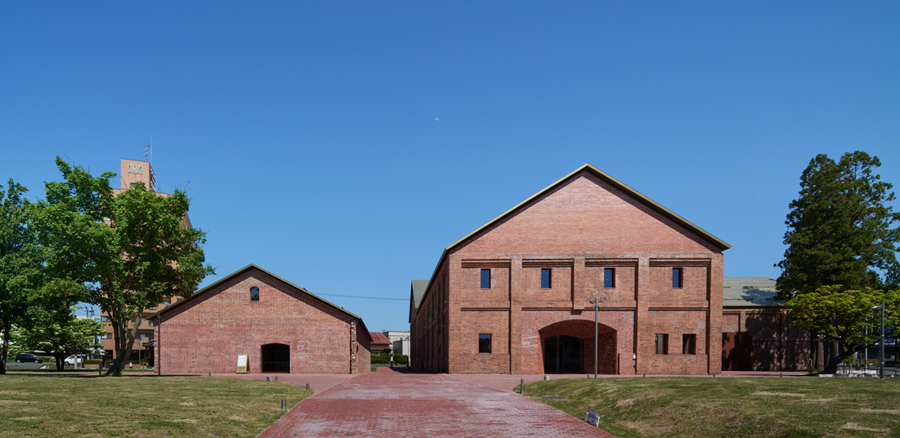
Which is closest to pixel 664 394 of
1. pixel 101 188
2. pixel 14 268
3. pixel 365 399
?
pixel 365 399

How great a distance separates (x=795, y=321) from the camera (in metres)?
40.8

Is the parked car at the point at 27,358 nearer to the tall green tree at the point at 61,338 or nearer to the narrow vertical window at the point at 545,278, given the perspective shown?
the tall green tree at the point at 61,338

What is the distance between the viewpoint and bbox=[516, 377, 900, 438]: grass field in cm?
1145

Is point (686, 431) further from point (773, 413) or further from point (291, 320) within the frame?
point (291, 320)

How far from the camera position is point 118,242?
3366 cm

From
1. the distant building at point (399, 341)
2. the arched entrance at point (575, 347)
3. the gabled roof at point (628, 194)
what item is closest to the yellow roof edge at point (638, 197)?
the gabled roof at point (628, 194)

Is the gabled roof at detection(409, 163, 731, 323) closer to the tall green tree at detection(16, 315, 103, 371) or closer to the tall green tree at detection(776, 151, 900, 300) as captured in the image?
the tall green tree at detection(776, 151, 900, 300)

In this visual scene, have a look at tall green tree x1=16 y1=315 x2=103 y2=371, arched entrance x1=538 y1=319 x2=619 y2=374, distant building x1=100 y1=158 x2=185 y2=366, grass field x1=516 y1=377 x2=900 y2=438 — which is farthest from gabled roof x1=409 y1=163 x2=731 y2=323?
distant building x1=100 y1=158 x2=185 y2=366

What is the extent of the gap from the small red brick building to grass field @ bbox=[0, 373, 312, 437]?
20.7 metres

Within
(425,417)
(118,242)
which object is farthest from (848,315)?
(118,242)

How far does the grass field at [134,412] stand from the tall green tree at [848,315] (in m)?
35.2

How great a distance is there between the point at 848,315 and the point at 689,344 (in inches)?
394

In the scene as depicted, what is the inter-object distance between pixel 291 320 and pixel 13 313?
17.4 m

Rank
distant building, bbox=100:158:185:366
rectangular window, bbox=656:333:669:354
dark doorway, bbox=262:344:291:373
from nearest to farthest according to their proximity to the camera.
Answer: rectangular window, bbox=656:333:669:354
dark doorway, bbox=262:344:291:373
distant building, bbox=100:158:185:366
